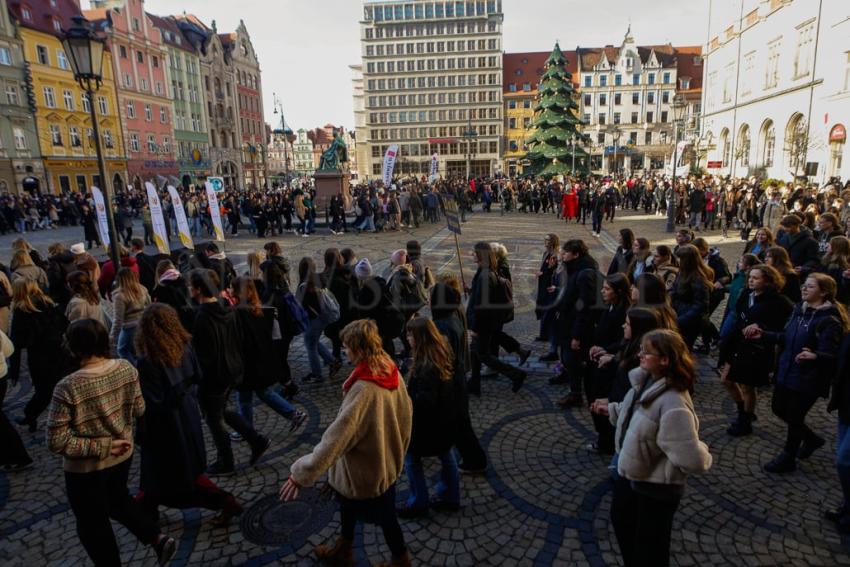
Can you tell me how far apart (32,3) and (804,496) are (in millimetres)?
56416

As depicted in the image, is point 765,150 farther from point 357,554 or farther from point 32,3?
point 32,3

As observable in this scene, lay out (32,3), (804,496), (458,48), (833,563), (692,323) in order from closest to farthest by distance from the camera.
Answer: (833,563) → (804,496) → (692,323) → (32,3) → (458,48)

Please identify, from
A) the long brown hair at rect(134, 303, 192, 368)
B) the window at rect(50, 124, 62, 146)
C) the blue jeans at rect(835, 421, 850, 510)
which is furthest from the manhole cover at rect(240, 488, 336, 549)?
the window at rect(50, 124, 62, 146)

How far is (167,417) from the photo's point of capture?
12.1 ft

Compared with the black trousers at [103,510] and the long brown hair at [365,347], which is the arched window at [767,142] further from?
the black trousers at [103,510]

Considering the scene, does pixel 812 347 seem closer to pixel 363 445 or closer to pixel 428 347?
pixel 428 347

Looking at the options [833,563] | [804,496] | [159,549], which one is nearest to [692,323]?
[804,496]

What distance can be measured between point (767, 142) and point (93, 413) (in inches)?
1723

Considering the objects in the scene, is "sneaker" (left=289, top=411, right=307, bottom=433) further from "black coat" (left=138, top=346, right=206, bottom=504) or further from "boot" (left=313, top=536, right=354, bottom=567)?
"boot" (left=313, top=536, right=354, bottom=567)

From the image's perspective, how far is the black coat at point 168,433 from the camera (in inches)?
143

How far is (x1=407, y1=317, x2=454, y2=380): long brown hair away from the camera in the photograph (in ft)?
12.1

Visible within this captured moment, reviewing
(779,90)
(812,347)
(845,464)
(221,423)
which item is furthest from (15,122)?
(779,90)

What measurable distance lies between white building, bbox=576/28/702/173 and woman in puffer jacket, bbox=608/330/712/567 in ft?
255

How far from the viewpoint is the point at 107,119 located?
47.6m
